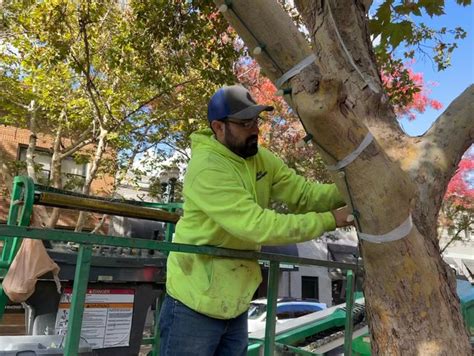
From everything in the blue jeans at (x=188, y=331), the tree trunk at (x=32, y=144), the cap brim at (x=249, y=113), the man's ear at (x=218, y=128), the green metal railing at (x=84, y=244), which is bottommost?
the blue jeans at (x=188, y=331)

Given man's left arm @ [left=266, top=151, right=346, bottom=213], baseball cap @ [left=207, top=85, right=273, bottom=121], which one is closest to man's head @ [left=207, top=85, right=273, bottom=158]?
baseball cap @ [left=207, top=85, right=273, bottom=121]

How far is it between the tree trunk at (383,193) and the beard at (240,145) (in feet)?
1.67

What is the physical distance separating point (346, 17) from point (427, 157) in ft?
2.82

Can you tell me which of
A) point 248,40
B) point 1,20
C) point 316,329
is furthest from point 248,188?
point 1,20

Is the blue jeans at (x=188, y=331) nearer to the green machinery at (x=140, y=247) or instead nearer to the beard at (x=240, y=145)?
the green machinery at (x=140, y=247)

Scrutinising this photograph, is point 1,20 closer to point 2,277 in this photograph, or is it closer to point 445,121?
point 2,277

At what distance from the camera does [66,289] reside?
267 centimetres

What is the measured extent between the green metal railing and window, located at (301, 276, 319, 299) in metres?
20.1

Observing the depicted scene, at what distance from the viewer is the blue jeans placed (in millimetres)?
2264

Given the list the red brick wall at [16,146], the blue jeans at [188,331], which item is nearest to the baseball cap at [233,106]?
Answer: the blue jeans at [188,331]

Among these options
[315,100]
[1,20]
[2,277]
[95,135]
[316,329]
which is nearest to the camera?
[315,100]

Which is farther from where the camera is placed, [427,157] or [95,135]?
[95,135]

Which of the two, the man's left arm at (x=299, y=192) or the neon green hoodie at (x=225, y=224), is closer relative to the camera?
the neon green hoodie at (x=225, y=224)

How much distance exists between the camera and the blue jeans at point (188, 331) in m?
2.26
